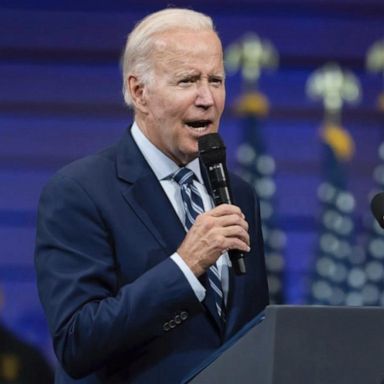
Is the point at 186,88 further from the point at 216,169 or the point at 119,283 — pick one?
the point at 119,283

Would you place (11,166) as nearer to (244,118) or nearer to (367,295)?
(244,118)

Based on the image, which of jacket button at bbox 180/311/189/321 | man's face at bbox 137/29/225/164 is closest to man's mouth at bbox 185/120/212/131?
man's face at bbox 137/29/225/164

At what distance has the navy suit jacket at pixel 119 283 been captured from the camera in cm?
185

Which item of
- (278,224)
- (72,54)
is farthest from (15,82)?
(278,224)

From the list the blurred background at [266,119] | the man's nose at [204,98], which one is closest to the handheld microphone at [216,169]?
the man's nose at [204,98]

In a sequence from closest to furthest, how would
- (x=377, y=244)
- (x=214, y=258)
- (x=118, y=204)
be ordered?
1. (x=214, y=258)
2. (x=118, y=204)
3. (x=377, y=244)

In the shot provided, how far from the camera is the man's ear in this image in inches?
82.9

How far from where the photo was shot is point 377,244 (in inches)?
186

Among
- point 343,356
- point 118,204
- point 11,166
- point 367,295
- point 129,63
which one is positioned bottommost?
point 367,295

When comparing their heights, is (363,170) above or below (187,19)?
below

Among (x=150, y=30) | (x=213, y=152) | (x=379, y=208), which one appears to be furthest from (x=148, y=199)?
(x=379, y=208)

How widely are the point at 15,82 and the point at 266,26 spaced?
3.54 ft

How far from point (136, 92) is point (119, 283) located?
1.28 feet

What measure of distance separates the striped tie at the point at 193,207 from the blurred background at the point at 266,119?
2453 millimetres
